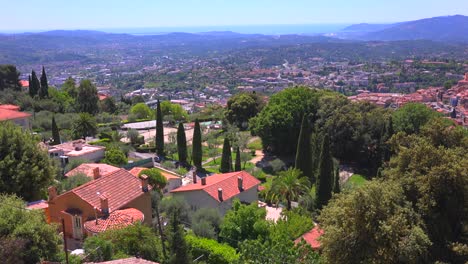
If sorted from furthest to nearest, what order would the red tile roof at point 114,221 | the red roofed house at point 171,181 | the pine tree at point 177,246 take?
the red roofed house at point 171,181 < the red tile roof at point 114,221 < the pine tree at point 177,246

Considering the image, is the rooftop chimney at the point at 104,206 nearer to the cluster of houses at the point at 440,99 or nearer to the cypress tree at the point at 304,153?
the cypress tree at the point at 304,153

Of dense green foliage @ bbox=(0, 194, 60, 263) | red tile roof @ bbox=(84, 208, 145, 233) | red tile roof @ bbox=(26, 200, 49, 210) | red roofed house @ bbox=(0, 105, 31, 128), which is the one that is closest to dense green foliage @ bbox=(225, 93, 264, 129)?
red roofed house @ bbox=(0, 105, 31, 128)

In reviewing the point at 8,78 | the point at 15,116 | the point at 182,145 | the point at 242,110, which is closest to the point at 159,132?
the point at 182,145

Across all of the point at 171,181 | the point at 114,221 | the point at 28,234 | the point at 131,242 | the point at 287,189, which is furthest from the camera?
the point at 171,181

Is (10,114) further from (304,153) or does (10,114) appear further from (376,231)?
(376,231)

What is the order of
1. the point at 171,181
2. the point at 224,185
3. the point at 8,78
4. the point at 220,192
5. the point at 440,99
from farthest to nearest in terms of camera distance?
the point at 440,99 → the point at 8,78 → the point at 171,181 → the point at 224,185 → the point at 220,192

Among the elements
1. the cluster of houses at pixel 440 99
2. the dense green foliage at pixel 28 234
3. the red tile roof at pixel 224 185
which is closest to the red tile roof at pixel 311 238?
the red tile roof at pixel 224 185

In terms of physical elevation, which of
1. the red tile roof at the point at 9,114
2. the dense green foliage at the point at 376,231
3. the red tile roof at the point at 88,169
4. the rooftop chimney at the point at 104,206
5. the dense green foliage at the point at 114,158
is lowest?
the dense green foliage at the point at 114,158
